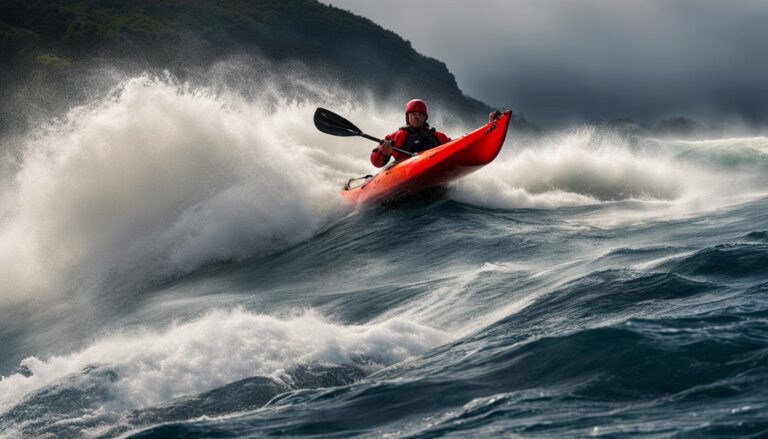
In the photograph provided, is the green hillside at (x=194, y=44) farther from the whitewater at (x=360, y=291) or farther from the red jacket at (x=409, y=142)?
the red jacket at (x=409, y=142)

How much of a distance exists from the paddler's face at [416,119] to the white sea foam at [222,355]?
22.9 ft

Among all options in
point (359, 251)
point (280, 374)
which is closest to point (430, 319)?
point (280, 374)

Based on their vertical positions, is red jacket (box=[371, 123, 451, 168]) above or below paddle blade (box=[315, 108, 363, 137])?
below

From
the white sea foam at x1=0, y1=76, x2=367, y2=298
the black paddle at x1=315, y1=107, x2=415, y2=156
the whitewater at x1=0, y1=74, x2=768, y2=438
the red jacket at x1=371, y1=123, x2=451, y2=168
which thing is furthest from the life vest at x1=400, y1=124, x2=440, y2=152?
the white sea foam at x1=0, y1=76, x2=367, y2=298

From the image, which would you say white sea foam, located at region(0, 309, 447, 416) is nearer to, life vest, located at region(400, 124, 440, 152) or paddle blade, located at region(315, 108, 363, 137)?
life vest, located at region(400, 124, 440, 152)

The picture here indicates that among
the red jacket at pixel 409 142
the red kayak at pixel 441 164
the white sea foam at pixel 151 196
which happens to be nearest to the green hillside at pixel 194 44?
the white sea foam at pixel 151 196

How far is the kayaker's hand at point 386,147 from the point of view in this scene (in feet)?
43.9

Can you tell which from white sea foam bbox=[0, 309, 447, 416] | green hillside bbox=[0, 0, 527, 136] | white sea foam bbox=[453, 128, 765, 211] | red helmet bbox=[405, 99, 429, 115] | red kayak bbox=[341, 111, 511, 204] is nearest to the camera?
white sea foam bbox=[0, 309, 447, 416]

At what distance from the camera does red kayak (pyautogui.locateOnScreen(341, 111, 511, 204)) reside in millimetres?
12562

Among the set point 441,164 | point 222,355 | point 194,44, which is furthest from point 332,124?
point 194,44

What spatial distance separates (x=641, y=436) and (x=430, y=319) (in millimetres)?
3543

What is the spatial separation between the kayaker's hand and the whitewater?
2.66 feet

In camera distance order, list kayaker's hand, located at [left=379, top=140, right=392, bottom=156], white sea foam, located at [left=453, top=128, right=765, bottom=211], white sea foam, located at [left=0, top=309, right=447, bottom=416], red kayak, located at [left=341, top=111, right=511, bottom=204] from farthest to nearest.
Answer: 1. white sea foam, located at [left=453, top=128, right=765, bottom=211]
2. kayaker's hand, located at [left=379, top=140, right=392, bottom=156]
3. red kayak, located at [left=341, top=111, right=511, bottom=204]
4. white sea foam, located at [left=0, top=309, right=447, bottom=416]

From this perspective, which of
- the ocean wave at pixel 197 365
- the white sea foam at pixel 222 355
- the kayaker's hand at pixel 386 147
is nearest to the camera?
the ocean wave at pixel 197 365
